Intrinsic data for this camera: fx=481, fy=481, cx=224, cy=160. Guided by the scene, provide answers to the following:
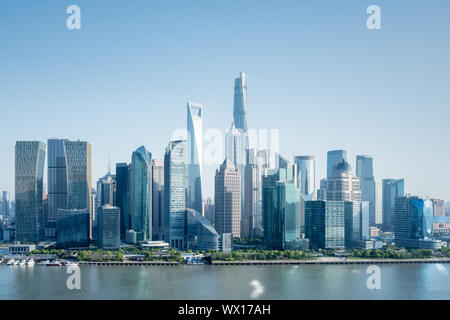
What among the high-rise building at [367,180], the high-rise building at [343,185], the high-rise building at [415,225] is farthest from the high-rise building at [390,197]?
the high-rise building at [415,225]

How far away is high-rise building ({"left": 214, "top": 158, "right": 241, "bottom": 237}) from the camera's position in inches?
845

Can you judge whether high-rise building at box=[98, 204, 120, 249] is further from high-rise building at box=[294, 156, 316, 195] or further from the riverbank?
high-rise building at box=[294, 156, 316, 195]

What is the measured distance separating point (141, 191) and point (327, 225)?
8.73 metres

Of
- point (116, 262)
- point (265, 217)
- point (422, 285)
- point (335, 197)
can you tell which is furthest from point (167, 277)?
point (335, 197)

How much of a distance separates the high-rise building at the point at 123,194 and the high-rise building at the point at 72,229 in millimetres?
3260

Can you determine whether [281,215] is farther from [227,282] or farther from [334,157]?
[334,157]

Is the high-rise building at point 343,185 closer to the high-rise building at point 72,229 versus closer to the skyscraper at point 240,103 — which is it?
the skyscraper at point 240,103

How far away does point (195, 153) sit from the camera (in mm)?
27688

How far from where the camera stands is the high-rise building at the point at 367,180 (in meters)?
29.2

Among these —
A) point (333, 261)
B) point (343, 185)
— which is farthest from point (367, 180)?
point (333, 261)

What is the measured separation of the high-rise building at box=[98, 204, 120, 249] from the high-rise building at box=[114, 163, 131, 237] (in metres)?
4.23

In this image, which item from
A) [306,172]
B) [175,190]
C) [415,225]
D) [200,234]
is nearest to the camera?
[200,234]
